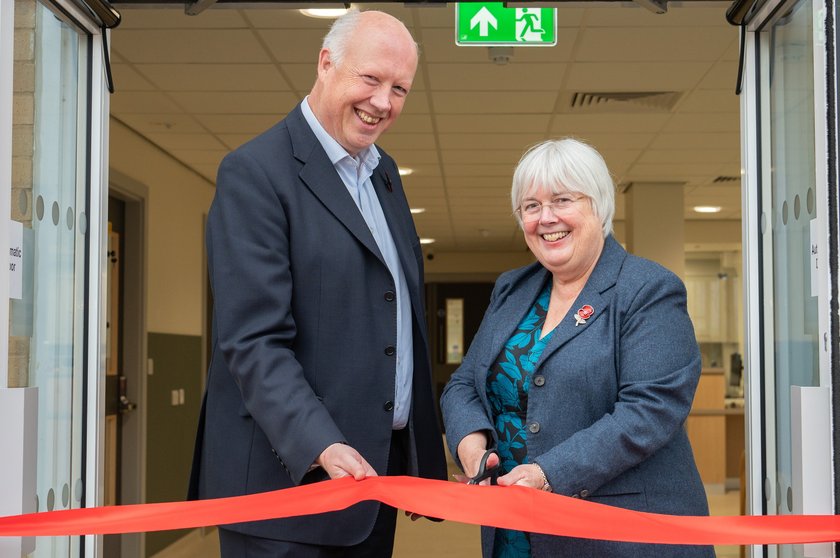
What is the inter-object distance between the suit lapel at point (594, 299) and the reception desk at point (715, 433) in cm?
776

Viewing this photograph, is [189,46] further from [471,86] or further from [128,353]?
[128,353]

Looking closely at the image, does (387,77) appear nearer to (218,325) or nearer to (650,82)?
(218,325)

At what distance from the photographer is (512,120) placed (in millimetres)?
6547

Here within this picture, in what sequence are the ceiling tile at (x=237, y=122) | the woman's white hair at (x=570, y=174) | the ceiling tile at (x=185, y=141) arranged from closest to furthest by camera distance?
the woman's white hair at (x=570, y=174) → the ceiling tile at (x=237, y=122) → the ceiling tile at (x=185, y=141)

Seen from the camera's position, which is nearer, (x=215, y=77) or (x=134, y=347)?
(x=215, y=77)

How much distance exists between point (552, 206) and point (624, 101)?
419 centimetres

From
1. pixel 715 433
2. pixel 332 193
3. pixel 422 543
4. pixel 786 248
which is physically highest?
pixel 332 193

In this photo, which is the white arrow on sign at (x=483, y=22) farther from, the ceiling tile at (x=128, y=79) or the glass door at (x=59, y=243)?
the ceiling tile at (x=128, y=79)

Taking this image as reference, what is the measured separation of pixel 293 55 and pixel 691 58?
2.02m

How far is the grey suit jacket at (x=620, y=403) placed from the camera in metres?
1.94

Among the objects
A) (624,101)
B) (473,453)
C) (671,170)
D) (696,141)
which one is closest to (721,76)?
(624,101)

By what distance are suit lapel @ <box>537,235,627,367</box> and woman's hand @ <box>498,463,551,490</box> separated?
233 mm

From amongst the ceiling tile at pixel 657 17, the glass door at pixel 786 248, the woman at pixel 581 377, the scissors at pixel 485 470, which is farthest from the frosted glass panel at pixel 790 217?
the ceiling tile at pixel 657 17

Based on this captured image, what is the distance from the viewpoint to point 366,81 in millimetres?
2086
